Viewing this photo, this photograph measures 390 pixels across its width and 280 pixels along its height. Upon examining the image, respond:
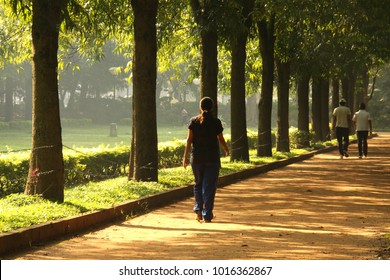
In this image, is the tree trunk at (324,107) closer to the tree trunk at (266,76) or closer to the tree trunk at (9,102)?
the tree trunk at (266,76)

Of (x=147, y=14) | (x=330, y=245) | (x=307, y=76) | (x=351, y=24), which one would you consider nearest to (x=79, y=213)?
(x=330, y=245)

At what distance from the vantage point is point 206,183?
1395 centimetres

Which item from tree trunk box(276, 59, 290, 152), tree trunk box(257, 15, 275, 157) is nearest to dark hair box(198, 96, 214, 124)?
tree trunk box(257, 15, 275, 157)

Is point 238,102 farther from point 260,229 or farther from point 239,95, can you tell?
point 260,229

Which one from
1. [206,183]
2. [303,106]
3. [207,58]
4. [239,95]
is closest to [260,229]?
[206,183]

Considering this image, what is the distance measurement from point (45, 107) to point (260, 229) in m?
4.38

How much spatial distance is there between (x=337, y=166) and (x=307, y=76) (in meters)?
11.4

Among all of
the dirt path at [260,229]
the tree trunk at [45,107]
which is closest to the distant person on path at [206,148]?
the dirt path at [260,229]

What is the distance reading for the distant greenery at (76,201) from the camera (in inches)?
493

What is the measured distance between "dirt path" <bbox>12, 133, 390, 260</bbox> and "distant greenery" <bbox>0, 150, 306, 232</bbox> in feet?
2.00

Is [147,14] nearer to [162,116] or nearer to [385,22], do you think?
[385,22]

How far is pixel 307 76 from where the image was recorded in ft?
131

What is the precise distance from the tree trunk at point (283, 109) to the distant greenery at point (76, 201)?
14324 millimetres

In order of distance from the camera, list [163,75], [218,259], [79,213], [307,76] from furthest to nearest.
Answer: [163,75], [307,76], [79,213], [218,259]
